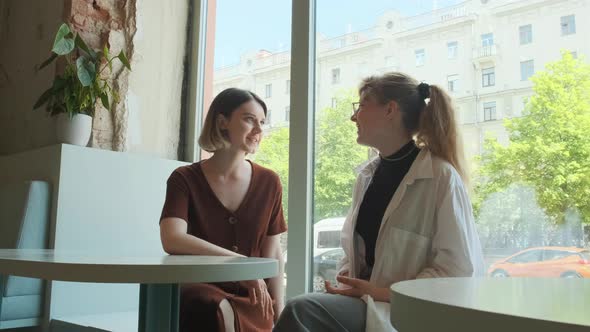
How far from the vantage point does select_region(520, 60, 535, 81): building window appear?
1.80m

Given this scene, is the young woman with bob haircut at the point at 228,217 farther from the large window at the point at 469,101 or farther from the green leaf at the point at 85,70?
the green leaf at the point at 85,70

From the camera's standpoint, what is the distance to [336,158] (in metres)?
2.36

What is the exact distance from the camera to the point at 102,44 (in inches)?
111

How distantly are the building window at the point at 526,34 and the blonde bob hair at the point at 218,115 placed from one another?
1012 millimetres

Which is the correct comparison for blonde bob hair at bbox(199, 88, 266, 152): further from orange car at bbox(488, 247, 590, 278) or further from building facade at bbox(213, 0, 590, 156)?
orange car at bbox(488, 247, 590, 278)

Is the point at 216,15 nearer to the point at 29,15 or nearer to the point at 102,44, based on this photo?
the point at 102,44

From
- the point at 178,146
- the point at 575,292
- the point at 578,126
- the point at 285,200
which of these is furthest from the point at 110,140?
the point at 575,292

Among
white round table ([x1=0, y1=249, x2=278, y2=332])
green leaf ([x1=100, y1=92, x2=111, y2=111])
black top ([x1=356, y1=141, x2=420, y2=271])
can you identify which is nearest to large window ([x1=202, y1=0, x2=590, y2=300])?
black top ([x1=356, y1=141, x2=420, y2=271])

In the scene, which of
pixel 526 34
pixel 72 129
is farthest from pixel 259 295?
pixel 72 129

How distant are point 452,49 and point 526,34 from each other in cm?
29

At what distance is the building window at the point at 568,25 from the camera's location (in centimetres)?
173

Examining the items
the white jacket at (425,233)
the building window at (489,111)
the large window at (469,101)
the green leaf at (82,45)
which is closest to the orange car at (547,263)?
the large window at (469,101)

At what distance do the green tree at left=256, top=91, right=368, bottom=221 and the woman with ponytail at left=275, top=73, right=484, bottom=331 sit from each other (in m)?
0.49

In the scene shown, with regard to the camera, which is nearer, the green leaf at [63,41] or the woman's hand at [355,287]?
the woman's hand at [355,287]
